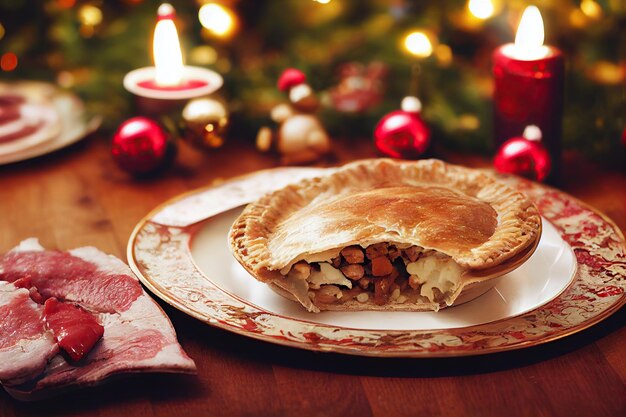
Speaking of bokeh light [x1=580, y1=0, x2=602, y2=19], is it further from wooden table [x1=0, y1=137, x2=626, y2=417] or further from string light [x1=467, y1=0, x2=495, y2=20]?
wooden table [x1=0, y1=137, x2=626, y2=417]

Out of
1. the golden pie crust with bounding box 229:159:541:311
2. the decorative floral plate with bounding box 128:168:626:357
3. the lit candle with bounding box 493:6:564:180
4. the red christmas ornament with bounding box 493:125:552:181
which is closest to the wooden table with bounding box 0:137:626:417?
the decorative floral plate with bounding box 128:168:626:357

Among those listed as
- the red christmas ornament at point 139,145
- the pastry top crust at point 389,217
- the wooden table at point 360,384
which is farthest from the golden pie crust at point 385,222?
the red christmas ornament at point 139,145

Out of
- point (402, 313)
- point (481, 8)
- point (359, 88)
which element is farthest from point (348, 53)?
point (402, 313)

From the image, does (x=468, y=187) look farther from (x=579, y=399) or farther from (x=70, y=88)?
(x=70, y=88)

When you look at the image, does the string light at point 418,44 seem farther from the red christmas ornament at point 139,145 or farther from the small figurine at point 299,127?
the red christmas ornament at point 139,145

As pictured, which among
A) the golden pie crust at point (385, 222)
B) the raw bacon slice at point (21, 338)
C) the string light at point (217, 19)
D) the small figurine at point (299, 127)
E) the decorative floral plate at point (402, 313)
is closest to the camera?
the raw bacon slice at point (21, 338)

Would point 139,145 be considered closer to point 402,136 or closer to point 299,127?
point 299,127
